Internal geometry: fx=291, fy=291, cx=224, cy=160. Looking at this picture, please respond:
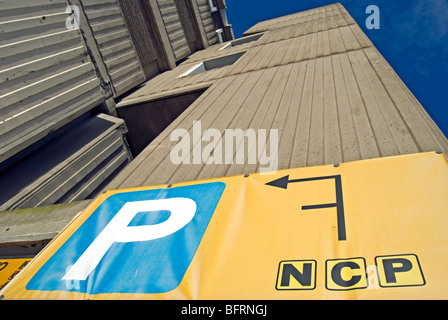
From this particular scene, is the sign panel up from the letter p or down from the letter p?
down

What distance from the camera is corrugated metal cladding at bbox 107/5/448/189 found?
2.60 meters

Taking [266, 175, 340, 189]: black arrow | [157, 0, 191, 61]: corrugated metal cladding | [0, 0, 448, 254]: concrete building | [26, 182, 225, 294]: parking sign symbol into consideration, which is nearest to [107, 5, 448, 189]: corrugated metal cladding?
[0, 0, 448, 254]: concrete building

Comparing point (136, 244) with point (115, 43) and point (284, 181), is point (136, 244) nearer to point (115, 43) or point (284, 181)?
point (284, 181)

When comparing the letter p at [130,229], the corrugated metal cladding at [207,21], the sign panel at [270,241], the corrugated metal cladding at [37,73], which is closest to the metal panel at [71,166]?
the corrugated metal cladding at [37,73]

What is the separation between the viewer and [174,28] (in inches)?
411

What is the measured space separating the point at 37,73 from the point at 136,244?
3.55 meters

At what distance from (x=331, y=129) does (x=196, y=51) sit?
1118 cm

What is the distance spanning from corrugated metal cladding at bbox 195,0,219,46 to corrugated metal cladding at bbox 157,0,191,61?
109 inches

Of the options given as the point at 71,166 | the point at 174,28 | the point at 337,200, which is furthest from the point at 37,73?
the point at 174,28

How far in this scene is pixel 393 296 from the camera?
4.30 ft

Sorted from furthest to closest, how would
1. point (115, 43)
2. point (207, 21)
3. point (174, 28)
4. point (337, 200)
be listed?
1. point (207, 21)
2. point (174, 28)
3. point (115, 43)
4. point (337, 200)

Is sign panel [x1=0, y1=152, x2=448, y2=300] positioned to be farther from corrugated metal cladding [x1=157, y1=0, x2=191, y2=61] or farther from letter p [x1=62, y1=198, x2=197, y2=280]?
corrugated metal cladding [x1=157, y1=0, x2=191, y2=61]
